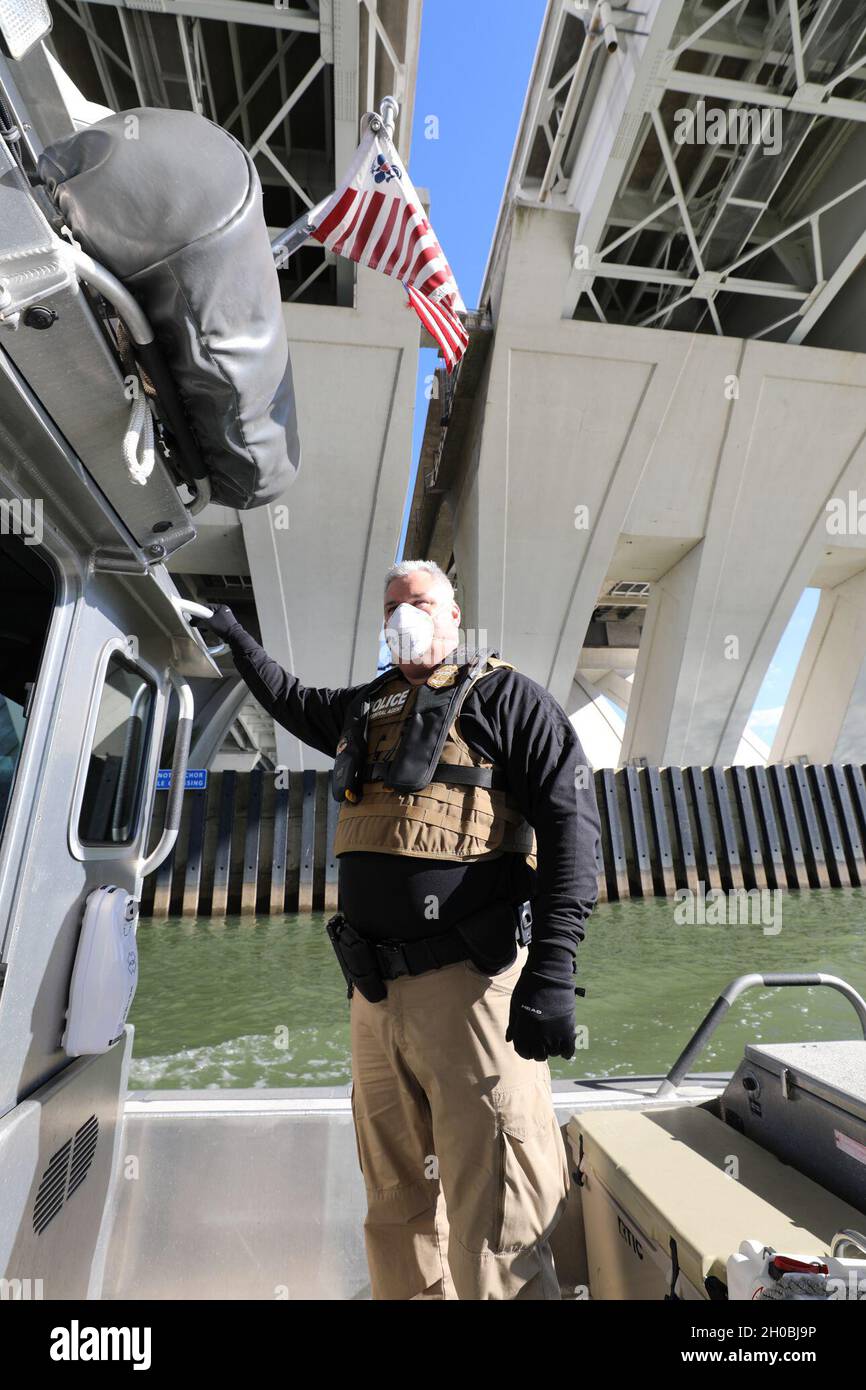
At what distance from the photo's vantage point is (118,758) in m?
1.95

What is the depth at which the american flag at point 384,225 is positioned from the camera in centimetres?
382

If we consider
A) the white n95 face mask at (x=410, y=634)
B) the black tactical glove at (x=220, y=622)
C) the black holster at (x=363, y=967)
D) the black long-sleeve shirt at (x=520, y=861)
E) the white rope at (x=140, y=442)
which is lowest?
the black holster at (x=363, y=967)

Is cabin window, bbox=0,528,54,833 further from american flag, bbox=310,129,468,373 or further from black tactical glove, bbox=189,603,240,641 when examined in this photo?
american flag, bbox=310,129,468,373

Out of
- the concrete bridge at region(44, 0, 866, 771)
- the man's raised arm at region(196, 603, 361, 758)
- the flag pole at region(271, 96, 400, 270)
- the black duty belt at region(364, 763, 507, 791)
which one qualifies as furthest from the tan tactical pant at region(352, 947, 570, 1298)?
the concrete bridge at region(44, 0, 866, 771)

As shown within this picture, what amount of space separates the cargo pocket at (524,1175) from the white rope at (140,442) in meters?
1.43

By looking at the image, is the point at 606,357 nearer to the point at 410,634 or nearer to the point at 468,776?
the point at 410,634

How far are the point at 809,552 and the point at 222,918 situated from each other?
12056mm

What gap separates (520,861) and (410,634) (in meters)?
0.61

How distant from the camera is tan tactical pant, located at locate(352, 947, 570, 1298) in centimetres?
145

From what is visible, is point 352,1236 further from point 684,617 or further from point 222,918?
point 684,617

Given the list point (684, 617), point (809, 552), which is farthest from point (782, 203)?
point (684, 617)

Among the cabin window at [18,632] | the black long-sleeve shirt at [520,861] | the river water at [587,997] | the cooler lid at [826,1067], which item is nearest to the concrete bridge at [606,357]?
the river water at [587,997]

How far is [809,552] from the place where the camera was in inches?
540

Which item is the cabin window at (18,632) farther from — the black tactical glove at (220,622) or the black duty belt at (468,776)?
the black duty belt at (468,776)
